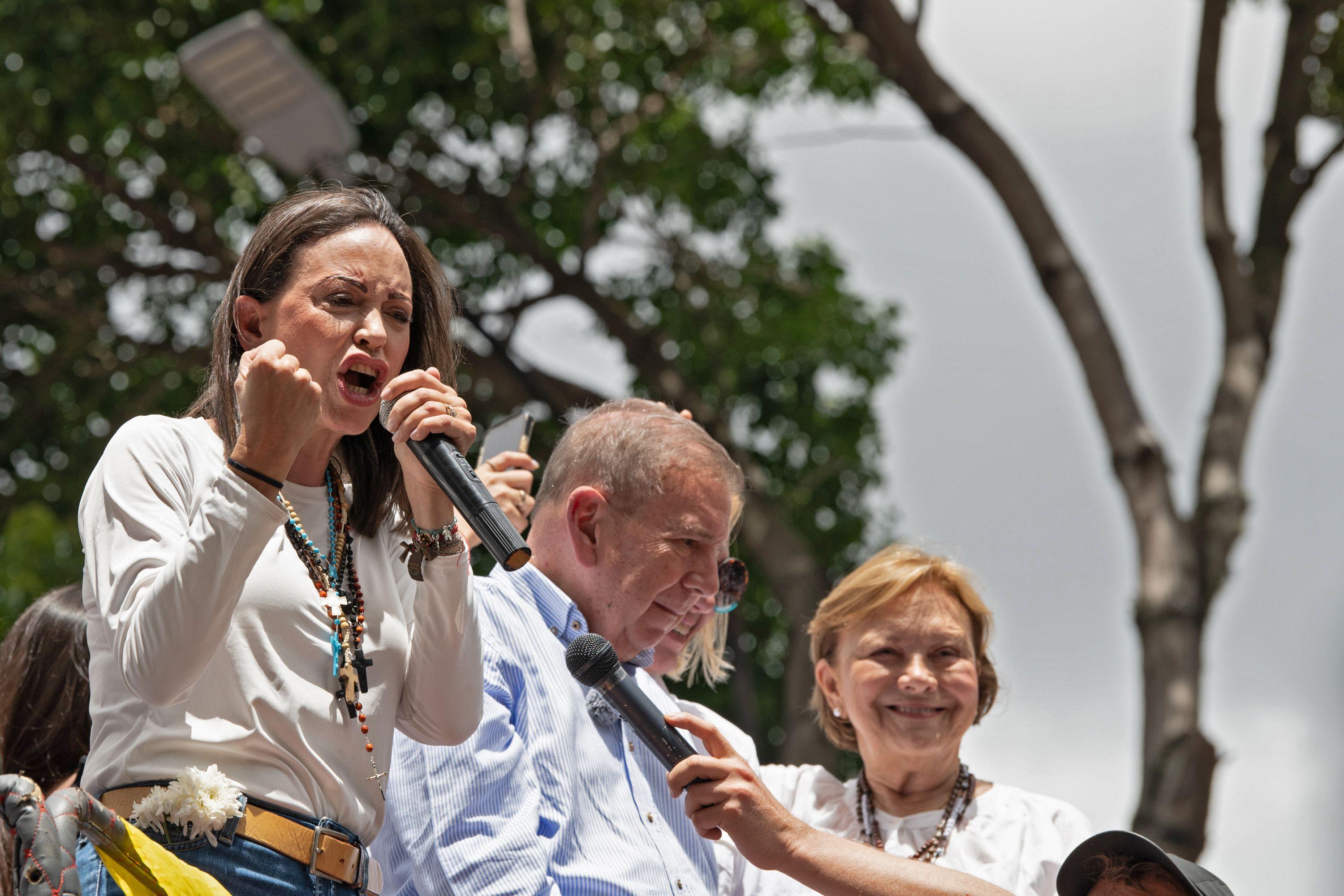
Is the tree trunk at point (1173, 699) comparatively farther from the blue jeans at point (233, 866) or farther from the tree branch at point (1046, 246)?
the blue jeans at point (233, 866)

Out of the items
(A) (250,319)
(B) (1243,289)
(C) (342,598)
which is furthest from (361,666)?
(B) (1243,289)

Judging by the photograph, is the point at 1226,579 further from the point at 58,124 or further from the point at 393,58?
the point at 58,124

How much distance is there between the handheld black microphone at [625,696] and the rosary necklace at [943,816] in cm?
155

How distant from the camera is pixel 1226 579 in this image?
7.25m

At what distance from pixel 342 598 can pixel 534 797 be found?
96 centimetres

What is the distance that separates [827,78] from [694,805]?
8764mm

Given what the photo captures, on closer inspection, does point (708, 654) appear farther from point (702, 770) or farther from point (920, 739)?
point (702, 770)

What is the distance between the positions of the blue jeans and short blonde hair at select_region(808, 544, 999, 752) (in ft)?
7.56

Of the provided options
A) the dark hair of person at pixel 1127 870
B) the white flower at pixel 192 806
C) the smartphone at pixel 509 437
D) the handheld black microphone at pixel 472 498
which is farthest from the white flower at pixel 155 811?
the smartphone at pixel 509 437

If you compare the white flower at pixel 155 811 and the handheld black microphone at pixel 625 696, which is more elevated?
the handheld black microphone at pixel 625 696

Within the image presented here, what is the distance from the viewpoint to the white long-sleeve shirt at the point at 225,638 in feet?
7.05

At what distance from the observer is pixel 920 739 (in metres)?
4.21

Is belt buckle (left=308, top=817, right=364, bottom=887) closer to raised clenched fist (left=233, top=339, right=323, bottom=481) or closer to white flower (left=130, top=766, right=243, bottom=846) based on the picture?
white flower (left=130, top=766, right=243, bottom=846)

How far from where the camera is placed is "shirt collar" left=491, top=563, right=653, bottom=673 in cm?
368
